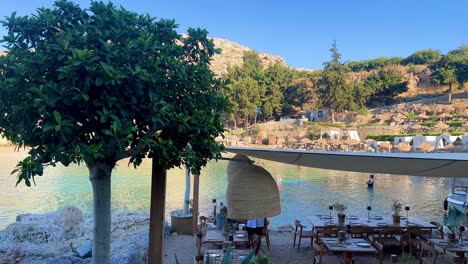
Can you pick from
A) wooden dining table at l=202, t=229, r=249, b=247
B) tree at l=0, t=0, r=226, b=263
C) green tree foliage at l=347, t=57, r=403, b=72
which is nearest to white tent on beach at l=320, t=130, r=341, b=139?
green tree foliage at l=347, t=57, r=403, b=72

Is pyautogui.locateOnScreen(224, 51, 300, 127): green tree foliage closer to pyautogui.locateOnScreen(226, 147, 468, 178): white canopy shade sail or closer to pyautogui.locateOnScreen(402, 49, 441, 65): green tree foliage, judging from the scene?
pyautogui.locateOnScreen(402, 49, 441, 65): green tree foliage

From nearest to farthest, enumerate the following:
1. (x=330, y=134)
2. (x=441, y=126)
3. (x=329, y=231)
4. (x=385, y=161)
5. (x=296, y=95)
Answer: (x=385, y=161)
(x=329, y=231)
(x=441, y=126)
(x=330, y=134)
(x=296, y=95)

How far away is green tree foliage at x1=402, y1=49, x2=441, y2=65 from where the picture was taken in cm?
6650

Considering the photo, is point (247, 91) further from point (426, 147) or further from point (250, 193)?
point (250, 193)

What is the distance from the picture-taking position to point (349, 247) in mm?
5449

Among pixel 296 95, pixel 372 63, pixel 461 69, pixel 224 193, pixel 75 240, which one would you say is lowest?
pixel 224 193

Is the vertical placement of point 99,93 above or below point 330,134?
below

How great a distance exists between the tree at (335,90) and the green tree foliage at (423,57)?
82.8ft

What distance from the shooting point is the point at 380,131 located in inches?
1613

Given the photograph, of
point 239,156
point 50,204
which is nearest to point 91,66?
point 239,156

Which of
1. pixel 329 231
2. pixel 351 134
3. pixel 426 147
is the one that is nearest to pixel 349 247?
pixel 329 231

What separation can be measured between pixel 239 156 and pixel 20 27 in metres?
2.75

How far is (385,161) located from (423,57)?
236ft

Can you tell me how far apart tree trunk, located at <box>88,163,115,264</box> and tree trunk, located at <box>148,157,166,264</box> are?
0.44 m
